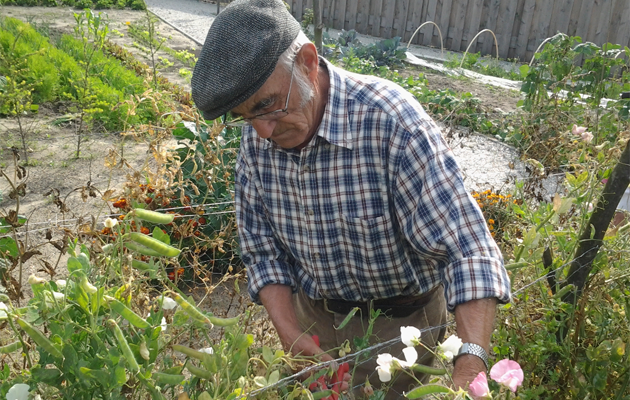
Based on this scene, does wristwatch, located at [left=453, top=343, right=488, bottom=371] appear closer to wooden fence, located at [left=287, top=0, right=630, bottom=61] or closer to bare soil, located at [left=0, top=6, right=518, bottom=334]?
bare soil, located at [left=0, top=6, right=518, bottom=334]

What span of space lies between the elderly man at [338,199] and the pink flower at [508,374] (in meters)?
0.35

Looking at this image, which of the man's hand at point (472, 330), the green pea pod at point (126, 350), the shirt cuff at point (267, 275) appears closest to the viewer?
the green pea pod at point (126, 350)

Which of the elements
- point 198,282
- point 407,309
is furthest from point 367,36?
point 407,309

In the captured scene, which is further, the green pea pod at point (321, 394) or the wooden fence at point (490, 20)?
the wooden fence at point (490, 20)

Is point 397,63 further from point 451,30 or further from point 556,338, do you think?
point 556,338

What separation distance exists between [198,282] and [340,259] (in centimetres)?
182

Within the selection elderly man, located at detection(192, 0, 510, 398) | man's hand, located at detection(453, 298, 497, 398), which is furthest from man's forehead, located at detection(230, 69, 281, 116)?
man's hand, located at detection(453, 298, 497, 398)

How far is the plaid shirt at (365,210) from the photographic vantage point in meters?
1.65

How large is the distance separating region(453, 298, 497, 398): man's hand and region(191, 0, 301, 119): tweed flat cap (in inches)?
32.3

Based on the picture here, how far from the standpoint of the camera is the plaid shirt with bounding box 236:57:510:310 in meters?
1.65

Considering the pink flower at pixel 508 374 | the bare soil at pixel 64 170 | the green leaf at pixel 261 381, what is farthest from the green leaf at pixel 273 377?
the bare soil at pixel 64 170

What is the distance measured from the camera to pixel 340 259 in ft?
6.83

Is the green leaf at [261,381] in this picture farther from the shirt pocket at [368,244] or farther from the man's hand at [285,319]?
the shirt pocket at [368,244]

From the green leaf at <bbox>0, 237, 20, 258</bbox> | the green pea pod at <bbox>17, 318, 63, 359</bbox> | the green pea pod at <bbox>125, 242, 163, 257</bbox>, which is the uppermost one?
the green pea pod at <bbox>125, 242, 163, 257</bbox>
